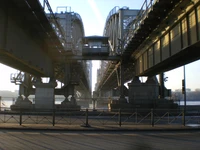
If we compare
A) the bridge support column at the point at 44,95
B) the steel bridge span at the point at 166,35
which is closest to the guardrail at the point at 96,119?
the steel bridge span at the point at 166,35

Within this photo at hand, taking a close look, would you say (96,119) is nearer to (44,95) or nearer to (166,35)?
(166,35)

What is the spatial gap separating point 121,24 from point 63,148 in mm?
38329

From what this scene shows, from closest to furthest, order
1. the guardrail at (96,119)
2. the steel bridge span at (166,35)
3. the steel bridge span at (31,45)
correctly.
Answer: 1. the steel bridge span at (166,35)
2. the steel bridge span at (31,45)
3. the guardrail at (96,119)

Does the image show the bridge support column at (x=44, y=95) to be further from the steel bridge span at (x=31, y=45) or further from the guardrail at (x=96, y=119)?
the guardrail at (x=96, y=119)

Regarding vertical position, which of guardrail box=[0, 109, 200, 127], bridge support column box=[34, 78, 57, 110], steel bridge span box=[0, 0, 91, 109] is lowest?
guardrail box=[0, 109, 200, 127]

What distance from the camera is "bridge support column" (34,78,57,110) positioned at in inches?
1384

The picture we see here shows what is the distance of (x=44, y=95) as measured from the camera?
117 feet

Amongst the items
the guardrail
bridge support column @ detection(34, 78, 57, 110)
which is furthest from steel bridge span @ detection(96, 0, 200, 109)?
bridge support column @ detection(34, 78, 57, 110)

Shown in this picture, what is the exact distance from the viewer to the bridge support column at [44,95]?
115 feet

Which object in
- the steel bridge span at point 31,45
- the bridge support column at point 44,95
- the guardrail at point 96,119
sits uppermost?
the steel bridge span at point 31,45

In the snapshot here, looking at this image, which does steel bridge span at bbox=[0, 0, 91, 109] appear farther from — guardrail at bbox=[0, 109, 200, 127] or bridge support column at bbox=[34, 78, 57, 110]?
guardrail at bbox=[0, 109, 200, 127]

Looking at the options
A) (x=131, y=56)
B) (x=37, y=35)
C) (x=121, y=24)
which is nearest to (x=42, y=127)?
(x=37, y=35)

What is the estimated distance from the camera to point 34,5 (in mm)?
17344

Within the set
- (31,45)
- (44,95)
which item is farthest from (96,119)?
(44,95)
